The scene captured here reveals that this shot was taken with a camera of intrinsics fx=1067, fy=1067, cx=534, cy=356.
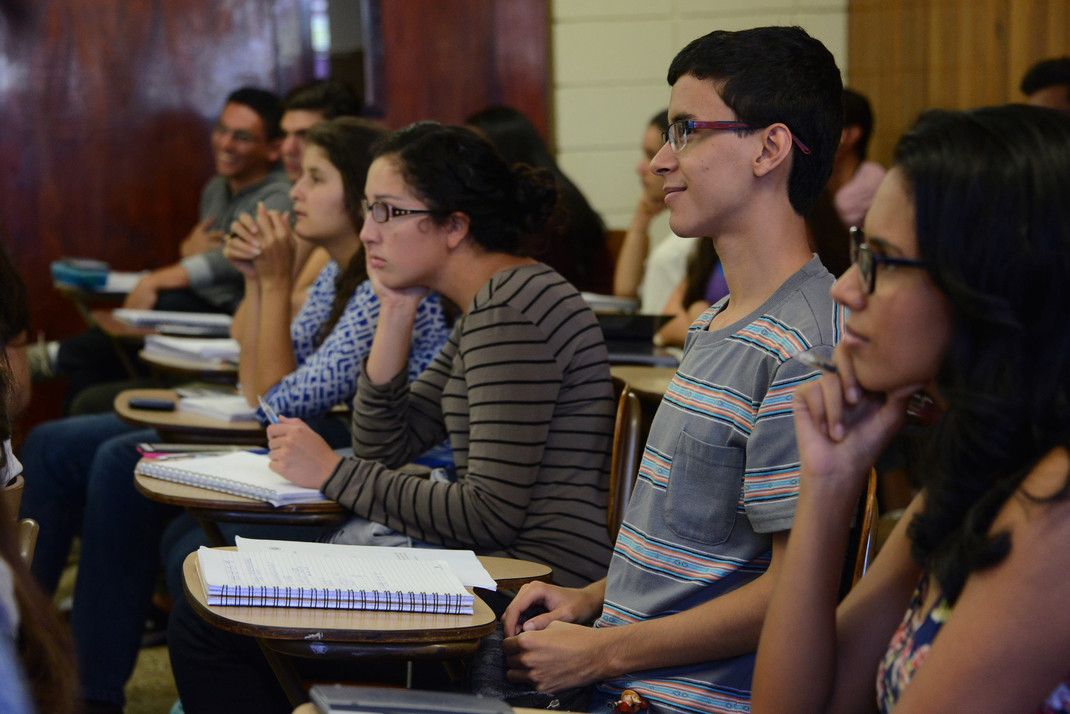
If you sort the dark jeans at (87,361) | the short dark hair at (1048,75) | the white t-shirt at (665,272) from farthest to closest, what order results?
1. the dark jeans at (87,361)
2. the white t-shirt at (665,272)
3. the short dark hair at (1048,75)

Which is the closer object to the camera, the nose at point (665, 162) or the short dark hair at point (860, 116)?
the nose at point (665, 162)

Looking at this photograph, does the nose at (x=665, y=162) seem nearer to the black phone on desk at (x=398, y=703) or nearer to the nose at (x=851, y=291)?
the nose at (x=851, y=291)

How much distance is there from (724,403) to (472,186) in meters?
0.89

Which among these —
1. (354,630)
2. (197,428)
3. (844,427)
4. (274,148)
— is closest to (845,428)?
(844,427)

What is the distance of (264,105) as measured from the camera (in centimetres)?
442

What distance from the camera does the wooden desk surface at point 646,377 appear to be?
7.10 feet

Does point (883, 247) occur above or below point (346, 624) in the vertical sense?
above

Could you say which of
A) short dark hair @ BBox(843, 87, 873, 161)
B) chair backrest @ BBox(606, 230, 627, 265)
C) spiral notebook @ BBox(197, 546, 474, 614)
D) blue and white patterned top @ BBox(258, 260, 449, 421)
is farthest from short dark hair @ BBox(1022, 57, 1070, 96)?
spiral notebook @ BBox(197, 546, 474, 614)

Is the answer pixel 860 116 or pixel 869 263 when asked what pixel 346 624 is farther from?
pixel 860 116

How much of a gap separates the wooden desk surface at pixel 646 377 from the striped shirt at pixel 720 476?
2.51 ft

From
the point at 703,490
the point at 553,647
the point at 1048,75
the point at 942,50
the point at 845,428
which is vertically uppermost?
the point at 942,50

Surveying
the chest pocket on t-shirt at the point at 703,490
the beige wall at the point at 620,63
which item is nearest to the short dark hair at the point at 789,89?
the chest pocket on t-shirt at the point at 703,490

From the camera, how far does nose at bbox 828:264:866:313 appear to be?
95 cm

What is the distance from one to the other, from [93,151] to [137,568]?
2.98 m
